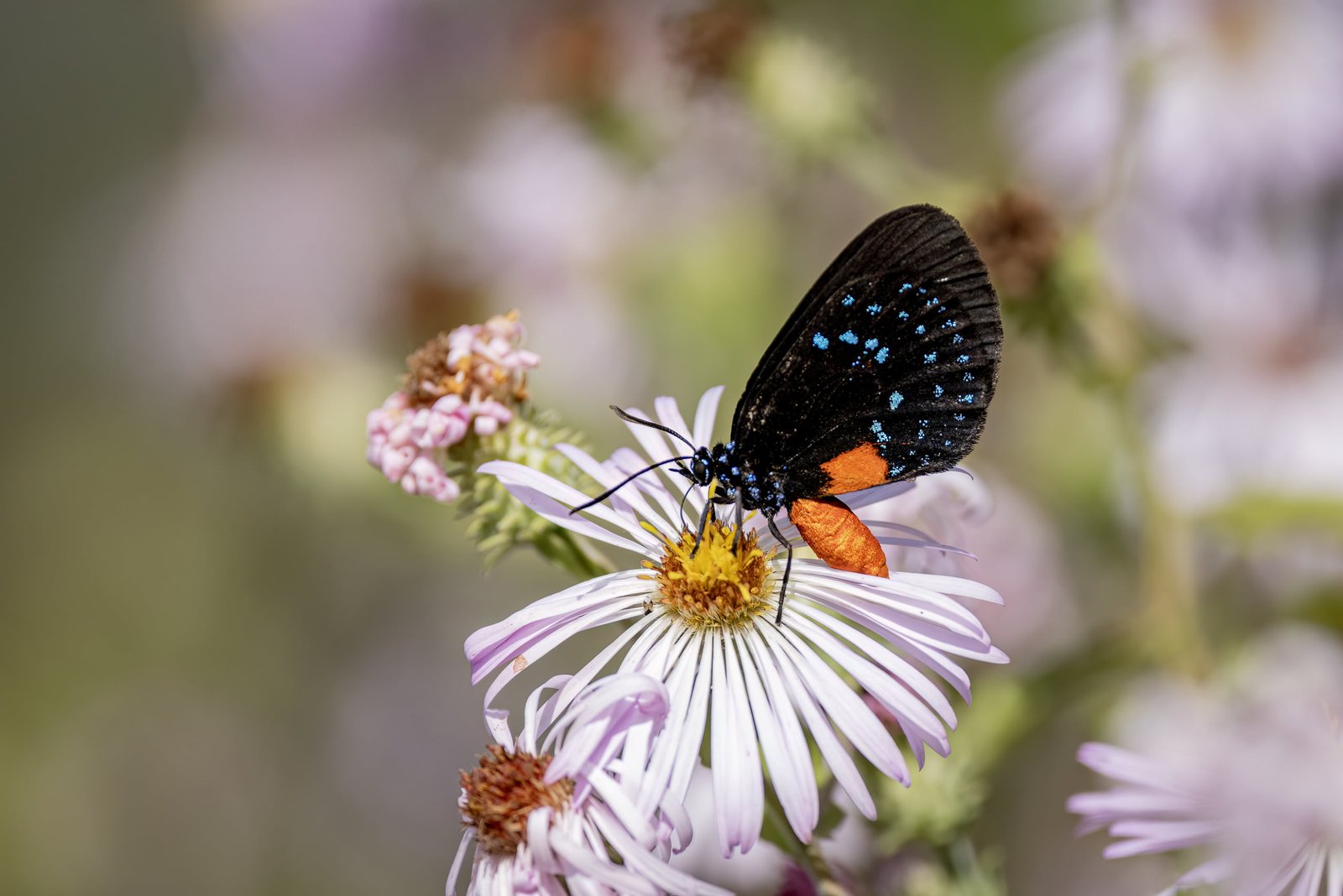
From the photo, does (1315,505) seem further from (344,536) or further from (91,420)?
(91,420)

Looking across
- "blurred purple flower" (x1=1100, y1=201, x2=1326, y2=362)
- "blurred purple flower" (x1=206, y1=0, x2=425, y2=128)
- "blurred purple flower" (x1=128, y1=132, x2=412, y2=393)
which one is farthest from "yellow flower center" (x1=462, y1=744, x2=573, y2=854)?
"blurred purple flower" (x1=206, y1=0, x2=425, y2=128)

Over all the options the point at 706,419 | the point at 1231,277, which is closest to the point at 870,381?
the point at 706,419

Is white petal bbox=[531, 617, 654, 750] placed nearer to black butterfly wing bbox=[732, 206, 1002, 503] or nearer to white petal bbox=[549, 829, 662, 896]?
white petal bbox=[549, 829, 662, 896]

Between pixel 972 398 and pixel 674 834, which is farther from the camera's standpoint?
pixel 972 398

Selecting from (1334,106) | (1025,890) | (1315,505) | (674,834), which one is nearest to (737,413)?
(674,834)

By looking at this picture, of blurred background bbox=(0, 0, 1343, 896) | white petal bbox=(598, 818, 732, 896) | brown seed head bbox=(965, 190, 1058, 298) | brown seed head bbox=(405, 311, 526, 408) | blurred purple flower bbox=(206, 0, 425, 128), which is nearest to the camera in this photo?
white petal bbox=(598, 818, 732, 896)

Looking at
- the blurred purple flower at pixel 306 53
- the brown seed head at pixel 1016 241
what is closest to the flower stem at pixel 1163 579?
the brown seed head at pixel 1016 241
